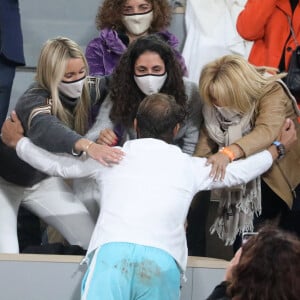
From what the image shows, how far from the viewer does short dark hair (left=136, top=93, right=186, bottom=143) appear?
3.45 meters

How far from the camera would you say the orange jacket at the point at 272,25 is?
182 inches

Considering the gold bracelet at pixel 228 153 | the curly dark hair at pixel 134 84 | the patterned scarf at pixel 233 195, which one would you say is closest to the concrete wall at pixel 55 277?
the patterned scarf at pixel 233 195

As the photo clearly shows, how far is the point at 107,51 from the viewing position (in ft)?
15.7

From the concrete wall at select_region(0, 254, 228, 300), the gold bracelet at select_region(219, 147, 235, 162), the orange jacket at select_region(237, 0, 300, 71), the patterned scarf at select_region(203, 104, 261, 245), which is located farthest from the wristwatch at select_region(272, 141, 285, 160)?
the orange jacket at select_region(237, 0, 300, 71)

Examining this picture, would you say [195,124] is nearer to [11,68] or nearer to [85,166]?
[85,166]

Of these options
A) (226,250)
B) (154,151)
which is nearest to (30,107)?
(154,151)

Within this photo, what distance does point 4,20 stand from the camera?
4.65m

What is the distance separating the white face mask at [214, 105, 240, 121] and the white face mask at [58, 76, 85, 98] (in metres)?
0.62

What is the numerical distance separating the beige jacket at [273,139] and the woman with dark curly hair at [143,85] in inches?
5.9

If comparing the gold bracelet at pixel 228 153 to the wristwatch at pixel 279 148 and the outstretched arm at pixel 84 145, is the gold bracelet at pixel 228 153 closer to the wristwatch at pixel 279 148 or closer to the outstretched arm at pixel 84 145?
the wristwatch at pixel 279 148

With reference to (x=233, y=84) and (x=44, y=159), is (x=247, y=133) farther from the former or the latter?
(x=44, y=159)

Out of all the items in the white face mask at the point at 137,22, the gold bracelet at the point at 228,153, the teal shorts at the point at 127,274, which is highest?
the white face mask at the point at 137,22

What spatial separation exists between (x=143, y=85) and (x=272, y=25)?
931 mm

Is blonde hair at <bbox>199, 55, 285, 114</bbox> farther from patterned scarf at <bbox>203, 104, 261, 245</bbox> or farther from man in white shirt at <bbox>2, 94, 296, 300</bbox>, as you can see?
man in white shirt at <bbox>2, 94, 296, 300</bbox>
